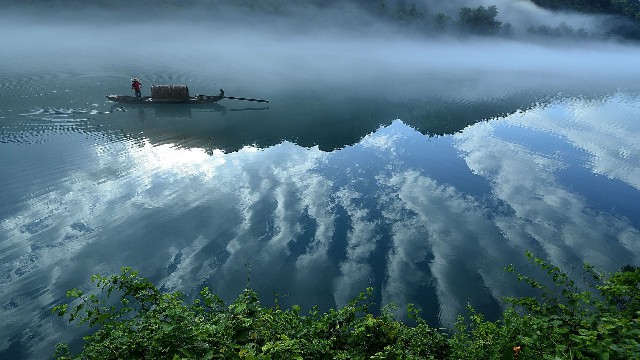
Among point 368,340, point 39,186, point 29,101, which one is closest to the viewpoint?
point 368,340

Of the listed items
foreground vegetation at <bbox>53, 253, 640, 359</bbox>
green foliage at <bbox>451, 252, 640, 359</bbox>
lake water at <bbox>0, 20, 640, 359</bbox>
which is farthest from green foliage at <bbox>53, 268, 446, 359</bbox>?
lake water at <bbox>0, 20, 640, 359</bbox>

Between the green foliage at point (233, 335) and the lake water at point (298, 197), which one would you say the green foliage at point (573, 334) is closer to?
the green foliage at point (233, 335)

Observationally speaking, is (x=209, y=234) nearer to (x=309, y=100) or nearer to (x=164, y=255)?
(x=164, y=255)

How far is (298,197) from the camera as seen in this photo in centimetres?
3102

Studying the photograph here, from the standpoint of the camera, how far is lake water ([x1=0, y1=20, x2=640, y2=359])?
21172 millimetres

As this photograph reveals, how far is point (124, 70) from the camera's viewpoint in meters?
82.3

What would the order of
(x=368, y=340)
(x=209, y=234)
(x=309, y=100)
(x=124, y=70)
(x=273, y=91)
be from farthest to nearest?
(x=124, y=70), (x=273, y=91), (x=309, y=100), (x=209, y=234), (x=368, y=340)

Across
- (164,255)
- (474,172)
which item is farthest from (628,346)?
(474,172)

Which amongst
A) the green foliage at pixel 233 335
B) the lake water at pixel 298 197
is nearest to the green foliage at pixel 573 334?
the green foliage at pixel 233 335

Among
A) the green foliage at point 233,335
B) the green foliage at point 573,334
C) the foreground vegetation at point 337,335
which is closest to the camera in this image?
the green foliage at point 573,334

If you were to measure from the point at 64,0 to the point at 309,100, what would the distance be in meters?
173

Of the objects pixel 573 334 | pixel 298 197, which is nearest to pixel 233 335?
pixel 573 334

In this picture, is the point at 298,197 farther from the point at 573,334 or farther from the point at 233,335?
the point at 573,334

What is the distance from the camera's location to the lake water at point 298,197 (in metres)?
21.2
